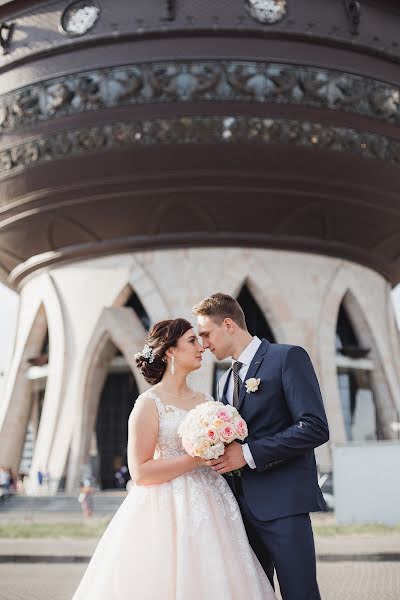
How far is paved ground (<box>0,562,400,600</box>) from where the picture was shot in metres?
8.64

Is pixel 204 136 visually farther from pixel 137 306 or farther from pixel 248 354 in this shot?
pixel 248 354

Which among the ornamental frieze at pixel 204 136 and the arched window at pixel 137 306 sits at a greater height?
the ornamental frieze at pixel 204 136

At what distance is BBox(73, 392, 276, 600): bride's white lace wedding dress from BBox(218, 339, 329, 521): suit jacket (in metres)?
0.28

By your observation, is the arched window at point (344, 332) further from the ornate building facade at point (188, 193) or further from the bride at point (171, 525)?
the bride at point (171, 525)

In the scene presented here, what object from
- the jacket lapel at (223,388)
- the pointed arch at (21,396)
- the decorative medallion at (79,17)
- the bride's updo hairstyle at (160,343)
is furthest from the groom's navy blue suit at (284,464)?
the pointed arch at (21,396)

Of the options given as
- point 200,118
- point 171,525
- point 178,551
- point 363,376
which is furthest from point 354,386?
point 178,551

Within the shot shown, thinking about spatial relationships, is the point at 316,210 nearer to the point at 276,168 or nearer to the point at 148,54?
the point at 276,168

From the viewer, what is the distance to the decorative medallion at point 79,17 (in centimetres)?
2214

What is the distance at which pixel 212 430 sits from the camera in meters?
4.34

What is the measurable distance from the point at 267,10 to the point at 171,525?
19.6 meters

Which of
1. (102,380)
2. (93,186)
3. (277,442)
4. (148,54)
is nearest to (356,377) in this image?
(102,380)

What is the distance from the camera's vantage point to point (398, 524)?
16844 mm

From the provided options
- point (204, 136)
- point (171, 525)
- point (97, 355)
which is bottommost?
point (171, 525)

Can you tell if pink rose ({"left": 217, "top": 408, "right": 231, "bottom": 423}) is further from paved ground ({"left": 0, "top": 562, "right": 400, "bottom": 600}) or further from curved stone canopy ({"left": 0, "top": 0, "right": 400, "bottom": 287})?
curved stone canopy ({"left": 0, "top": 0, "right": 400, "bottom": 287})
